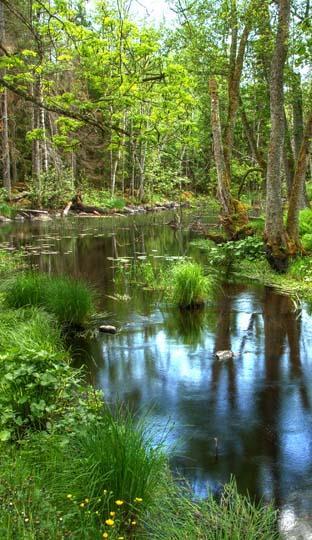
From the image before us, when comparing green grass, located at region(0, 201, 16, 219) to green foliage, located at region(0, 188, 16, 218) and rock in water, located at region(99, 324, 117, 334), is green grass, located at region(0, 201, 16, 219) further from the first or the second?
rock in water, located at region(99, 324, 117, 334)

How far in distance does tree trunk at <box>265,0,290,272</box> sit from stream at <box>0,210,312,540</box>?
1198 millimetres

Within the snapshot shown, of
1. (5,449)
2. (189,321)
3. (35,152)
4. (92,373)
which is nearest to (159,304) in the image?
(189,321)

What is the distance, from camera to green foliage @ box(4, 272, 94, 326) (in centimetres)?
816

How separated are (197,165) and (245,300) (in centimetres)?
3875

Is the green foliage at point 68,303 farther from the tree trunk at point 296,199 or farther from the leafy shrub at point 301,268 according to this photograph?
the tree trunk at point 296,199

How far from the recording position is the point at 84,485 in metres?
3.22

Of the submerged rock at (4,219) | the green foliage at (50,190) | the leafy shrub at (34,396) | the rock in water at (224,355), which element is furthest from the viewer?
the green foliage at (50,190)

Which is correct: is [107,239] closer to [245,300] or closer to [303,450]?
[245,300]

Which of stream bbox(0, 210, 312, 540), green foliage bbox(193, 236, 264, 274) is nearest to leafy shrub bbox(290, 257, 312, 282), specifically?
stream bbox(0, 210, 312, 540)

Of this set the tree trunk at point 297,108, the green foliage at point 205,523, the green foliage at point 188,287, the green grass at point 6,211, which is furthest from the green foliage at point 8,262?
the green grass at point 6,211

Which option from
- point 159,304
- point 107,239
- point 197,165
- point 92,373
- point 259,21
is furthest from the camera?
point 197,165

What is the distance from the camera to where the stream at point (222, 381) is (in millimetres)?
4344

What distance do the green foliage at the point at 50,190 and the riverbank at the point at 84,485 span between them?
24.5m

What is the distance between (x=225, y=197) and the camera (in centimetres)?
1559
